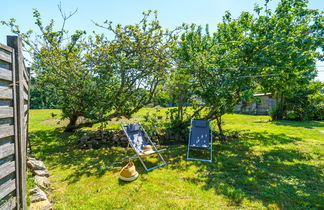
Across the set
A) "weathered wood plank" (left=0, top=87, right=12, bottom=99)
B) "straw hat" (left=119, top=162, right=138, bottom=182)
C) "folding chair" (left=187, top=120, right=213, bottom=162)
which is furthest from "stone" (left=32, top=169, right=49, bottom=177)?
"folding chair" (left=187, top=120, right=213, bottom=162)

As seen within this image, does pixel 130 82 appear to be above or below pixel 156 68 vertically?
below

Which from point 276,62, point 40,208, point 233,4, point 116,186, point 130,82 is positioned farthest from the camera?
point 233,4

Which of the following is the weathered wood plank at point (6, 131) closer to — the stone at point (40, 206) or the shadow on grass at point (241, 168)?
the stone at point (40, 206)

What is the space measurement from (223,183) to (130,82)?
177 inches

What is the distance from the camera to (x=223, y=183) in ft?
11.4

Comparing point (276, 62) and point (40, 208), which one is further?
point (276, 62)

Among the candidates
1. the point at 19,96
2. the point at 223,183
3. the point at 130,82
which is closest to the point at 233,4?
the point at 130,82

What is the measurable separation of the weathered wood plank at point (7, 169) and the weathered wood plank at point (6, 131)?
0.97ft

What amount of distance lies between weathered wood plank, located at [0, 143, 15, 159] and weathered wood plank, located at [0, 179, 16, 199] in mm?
295

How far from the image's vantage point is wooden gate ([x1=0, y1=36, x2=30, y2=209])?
170cm

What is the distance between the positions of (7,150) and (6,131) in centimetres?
20

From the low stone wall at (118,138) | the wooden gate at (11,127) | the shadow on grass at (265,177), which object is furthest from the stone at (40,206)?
the low stone wall at (118,138)

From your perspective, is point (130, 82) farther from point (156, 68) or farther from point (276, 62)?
point (276, 62)

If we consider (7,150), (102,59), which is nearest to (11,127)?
(7,150)
